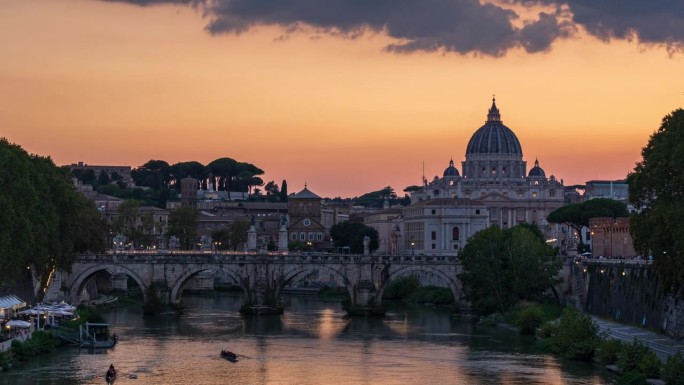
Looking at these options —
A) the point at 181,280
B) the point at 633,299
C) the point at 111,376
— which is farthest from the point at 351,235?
the point at 111,376

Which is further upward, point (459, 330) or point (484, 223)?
point (484, 223)

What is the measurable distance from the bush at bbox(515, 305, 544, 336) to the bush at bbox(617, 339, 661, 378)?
64.2 feet

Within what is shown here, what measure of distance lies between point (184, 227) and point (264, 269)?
68452 mm

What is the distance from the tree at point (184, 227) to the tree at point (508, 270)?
Result: 74352 millimetres

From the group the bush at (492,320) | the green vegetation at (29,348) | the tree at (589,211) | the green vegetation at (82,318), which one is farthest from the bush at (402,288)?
the green vegetation at (29,348)

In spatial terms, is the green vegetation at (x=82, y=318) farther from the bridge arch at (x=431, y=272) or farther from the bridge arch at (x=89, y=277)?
the bridge arch at (x=431, y=272)

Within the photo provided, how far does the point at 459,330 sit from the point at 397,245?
306 feet

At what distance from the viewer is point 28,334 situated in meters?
75.1

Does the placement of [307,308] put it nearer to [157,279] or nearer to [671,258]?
[157,279]

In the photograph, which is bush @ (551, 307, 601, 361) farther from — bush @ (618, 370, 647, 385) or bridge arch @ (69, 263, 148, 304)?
bridge arch @ (69, 263, 148, 304)

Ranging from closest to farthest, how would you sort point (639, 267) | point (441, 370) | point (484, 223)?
1. point (441, 370)
2. point (639, 267)
3. point (484, 223)

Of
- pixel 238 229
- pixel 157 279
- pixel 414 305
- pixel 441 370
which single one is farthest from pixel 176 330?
pixel 238 229

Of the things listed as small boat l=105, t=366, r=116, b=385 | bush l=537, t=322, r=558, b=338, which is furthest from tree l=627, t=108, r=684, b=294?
small boat l=105, t=366, r=116, b=385

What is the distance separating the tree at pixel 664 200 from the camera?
6556cm
